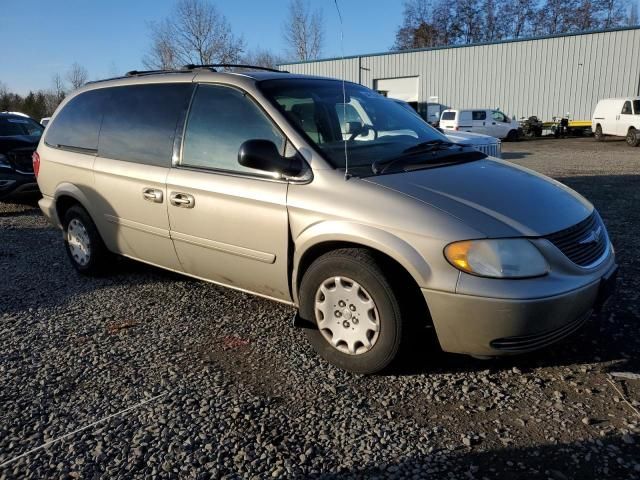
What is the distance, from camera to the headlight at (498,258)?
8.57 feet

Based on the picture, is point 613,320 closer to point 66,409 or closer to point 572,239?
point 572,239

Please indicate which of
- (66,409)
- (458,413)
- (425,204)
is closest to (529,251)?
(425,204)

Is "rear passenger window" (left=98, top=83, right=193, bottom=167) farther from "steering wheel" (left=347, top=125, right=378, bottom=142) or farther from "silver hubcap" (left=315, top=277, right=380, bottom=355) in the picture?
"silver hubcap" (left=315, top=277, right=380, bottom=355)

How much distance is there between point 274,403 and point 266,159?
1.41m

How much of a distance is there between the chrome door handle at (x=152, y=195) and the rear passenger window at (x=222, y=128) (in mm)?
317

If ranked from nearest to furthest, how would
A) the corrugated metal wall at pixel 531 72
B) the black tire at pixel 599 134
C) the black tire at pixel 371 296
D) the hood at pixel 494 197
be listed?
1. the hood at pixel 494 197
2. the black tire at pixel 371 296
3. the black tire at pixel 599 134
4. the corrugated metal wall at pixel 531 72

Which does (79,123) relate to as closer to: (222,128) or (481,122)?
(222,128)

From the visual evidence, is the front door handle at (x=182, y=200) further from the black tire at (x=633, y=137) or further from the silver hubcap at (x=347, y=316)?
the black tire at (x=633, y=137)

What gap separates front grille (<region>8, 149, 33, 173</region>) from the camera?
8.54 m

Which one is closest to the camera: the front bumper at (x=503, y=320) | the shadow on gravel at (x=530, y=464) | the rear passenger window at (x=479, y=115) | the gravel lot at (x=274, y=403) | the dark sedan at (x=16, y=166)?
the shadow on gravel at (x=530, y=464)

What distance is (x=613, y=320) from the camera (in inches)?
144

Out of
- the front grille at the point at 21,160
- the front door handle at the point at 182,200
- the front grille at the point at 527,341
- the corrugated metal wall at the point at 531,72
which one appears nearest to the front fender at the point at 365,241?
the front grille at the point at 527,341

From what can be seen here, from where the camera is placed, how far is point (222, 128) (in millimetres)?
3643

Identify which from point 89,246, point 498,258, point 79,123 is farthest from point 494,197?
point 79,123
